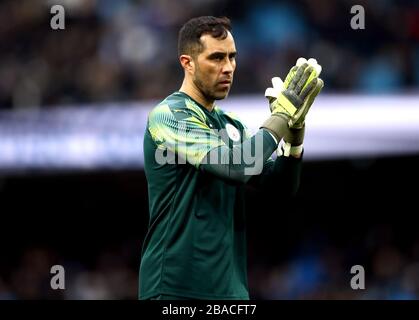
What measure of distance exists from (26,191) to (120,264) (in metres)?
1.38

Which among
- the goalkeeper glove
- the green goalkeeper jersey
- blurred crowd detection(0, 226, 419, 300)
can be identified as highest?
the goalkeeper glove

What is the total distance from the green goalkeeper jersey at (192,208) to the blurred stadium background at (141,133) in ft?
14.8

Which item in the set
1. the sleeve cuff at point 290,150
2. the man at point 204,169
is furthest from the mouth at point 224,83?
the sleeve cuff at point 290,150

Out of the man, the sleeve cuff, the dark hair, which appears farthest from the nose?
the sleeve cuff

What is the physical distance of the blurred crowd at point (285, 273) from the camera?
9883 mm

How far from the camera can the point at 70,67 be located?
34.4ft

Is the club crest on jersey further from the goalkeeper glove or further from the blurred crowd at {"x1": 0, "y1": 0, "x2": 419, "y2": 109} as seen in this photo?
the blurred crowd at {"x1": 0, "y1": 0, "x2": 419, "y2": 109}

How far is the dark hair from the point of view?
4957 millimetres

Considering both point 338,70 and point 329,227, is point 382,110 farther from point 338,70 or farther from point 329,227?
point 329,227

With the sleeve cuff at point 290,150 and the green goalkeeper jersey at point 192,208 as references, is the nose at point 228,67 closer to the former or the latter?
the green goalkeeper jersey at point 192,208

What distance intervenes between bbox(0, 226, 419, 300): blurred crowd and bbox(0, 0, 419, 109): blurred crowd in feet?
5.69

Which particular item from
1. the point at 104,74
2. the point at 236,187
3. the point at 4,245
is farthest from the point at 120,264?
the point at 236,187

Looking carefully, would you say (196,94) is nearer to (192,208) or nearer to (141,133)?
(192,208)

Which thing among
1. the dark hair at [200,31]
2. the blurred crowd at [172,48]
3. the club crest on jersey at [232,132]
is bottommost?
the club crest on jersey at [232,132]
